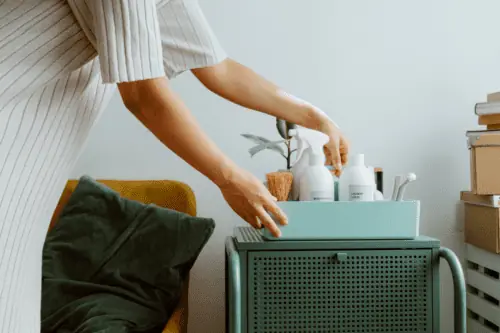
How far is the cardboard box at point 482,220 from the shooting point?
1.78 meters

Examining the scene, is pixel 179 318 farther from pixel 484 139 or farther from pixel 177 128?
pixel 484 139

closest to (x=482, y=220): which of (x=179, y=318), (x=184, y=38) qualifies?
(x=179, y=318)

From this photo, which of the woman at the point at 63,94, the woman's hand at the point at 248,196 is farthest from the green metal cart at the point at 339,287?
the woman at the point at 63,94

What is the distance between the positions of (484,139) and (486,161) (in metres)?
0.07

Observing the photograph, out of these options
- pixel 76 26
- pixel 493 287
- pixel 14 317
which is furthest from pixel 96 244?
pixel 493 287

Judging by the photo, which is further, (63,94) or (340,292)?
(340,292)

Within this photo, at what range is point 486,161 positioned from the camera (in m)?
1.80

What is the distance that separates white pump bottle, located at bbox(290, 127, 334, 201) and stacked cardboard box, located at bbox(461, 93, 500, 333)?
650 mm

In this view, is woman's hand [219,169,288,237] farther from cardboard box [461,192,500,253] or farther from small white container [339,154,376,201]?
cardboard box [461,192,500,253]

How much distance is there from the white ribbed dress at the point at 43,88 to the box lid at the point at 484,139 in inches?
53.4

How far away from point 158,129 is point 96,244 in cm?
102

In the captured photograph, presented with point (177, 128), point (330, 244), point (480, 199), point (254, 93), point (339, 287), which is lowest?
point (339, 287)

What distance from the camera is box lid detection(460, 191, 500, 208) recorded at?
1783 mm

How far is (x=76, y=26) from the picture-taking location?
0.70 m
